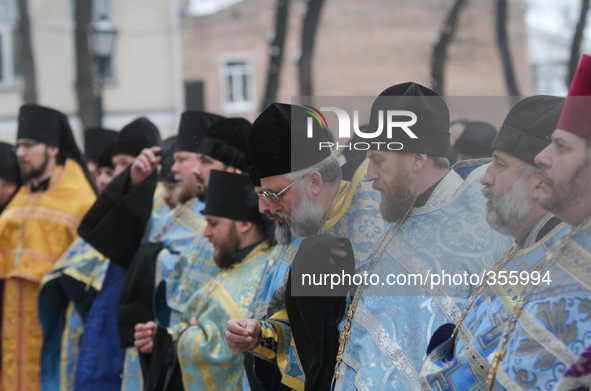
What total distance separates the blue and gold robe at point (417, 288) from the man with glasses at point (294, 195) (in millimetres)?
295

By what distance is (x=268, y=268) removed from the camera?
3.24m

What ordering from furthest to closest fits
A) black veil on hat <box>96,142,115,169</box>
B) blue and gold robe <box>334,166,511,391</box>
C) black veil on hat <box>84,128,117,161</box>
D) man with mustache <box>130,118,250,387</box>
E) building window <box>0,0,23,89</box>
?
building window <box>0,0,23,89</box> → black veil on hat <box>84,128,117,161</box> → black veil on hat <box>96,142,115,169</box> → man with mustache <box>130,118,250,387</box> → blue and gold robe <box>334,166,511,391</box>

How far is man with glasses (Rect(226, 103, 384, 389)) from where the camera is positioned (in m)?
2.70

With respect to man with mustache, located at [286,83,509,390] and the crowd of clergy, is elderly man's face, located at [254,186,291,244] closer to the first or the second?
the crowd of clergy

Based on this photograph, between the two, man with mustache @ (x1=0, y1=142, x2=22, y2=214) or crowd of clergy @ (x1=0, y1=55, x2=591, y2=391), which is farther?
man with mustache @ (x1=0, y1=142, x2=22, y2=214)

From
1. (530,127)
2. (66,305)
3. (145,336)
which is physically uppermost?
(530,127)

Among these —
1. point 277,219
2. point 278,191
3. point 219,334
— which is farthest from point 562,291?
point 219,334

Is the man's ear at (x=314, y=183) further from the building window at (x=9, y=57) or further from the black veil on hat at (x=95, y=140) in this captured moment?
the building window at (x=9, y=57)

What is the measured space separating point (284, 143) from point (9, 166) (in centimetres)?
385

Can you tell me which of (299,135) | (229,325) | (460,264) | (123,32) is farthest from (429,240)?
(123,32)

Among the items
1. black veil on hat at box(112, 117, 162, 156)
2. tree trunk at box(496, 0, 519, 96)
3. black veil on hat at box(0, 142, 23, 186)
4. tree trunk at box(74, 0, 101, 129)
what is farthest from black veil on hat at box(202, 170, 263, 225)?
tree trunk at box(74, 0, 101, 129)

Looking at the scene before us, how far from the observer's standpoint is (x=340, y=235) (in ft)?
8.71

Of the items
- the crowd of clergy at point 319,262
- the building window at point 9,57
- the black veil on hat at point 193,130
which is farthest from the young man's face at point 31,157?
the building window at point 9,57

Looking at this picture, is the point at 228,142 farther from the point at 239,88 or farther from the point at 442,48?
the point at 239,88
